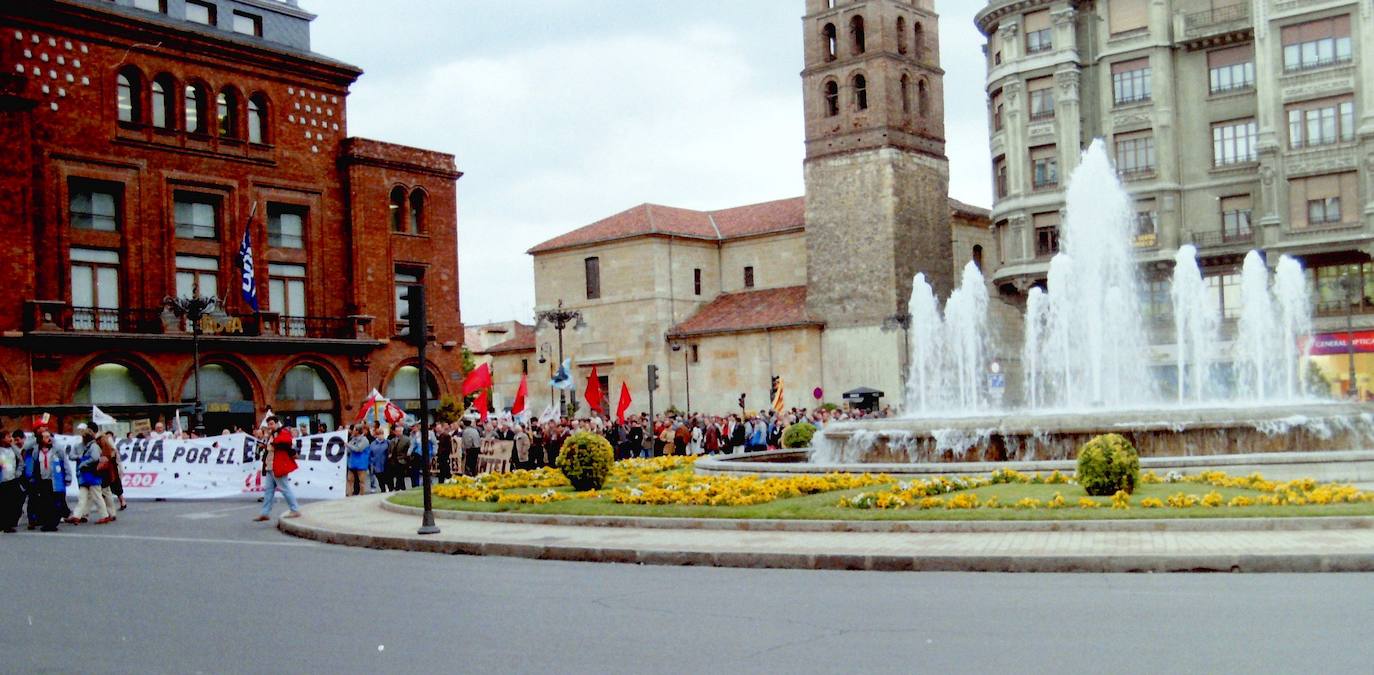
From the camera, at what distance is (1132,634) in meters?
8.59

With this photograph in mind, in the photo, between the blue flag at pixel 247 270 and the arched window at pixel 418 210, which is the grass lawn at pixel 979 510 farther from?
the arched window at pixel 418 210

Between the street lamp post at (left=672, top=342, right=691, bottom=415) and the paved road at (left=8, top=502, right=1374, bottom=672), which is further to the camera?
the street lamp post at (left=672, top=342, right=691, bottom=415)

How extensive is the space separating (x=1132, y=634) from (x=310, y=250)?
1673 inches

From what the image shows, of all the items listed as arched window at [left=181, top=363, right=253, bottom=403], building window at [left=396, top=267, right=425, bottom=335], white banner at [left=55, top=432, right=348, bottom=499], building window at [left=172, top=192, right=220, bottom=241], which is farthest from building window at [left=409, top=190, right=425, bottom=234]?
white banner at [left=55, top=432, right=348, bottom=499]

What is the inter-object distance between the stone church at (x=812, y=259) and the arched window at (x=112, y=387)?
17.6 metres

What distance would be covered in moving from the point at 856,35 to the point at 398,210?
77.7 feet

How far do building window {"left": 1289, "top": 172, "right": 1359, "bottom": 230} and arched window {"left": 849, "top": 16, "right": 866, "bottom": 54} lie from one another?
21983 millimetres

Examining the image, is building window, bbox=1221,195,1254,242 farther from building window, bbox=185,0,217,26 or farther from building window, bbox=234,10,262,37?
building window, bbox=185,0,217,26

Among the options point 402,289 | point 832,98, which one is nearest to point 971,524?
point 402,289

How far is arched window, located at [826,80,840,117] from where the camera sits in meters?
62.1

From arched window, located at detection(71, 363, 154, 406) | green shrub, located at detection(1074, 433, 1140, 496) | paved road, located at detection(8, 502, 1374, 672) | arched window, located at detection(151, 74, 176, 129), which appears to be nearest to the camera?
paved road, located at detection(8, 502, 1374, 672)

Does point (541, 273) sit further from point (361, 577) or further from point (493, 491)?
point (361, 577)

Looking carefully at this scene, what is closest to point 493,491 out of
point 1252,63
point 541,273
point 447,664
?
point 447,664

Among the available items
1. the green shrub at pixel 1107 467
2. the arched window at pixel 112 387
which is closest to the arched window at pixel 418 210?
the arched window at pixel 112 387
